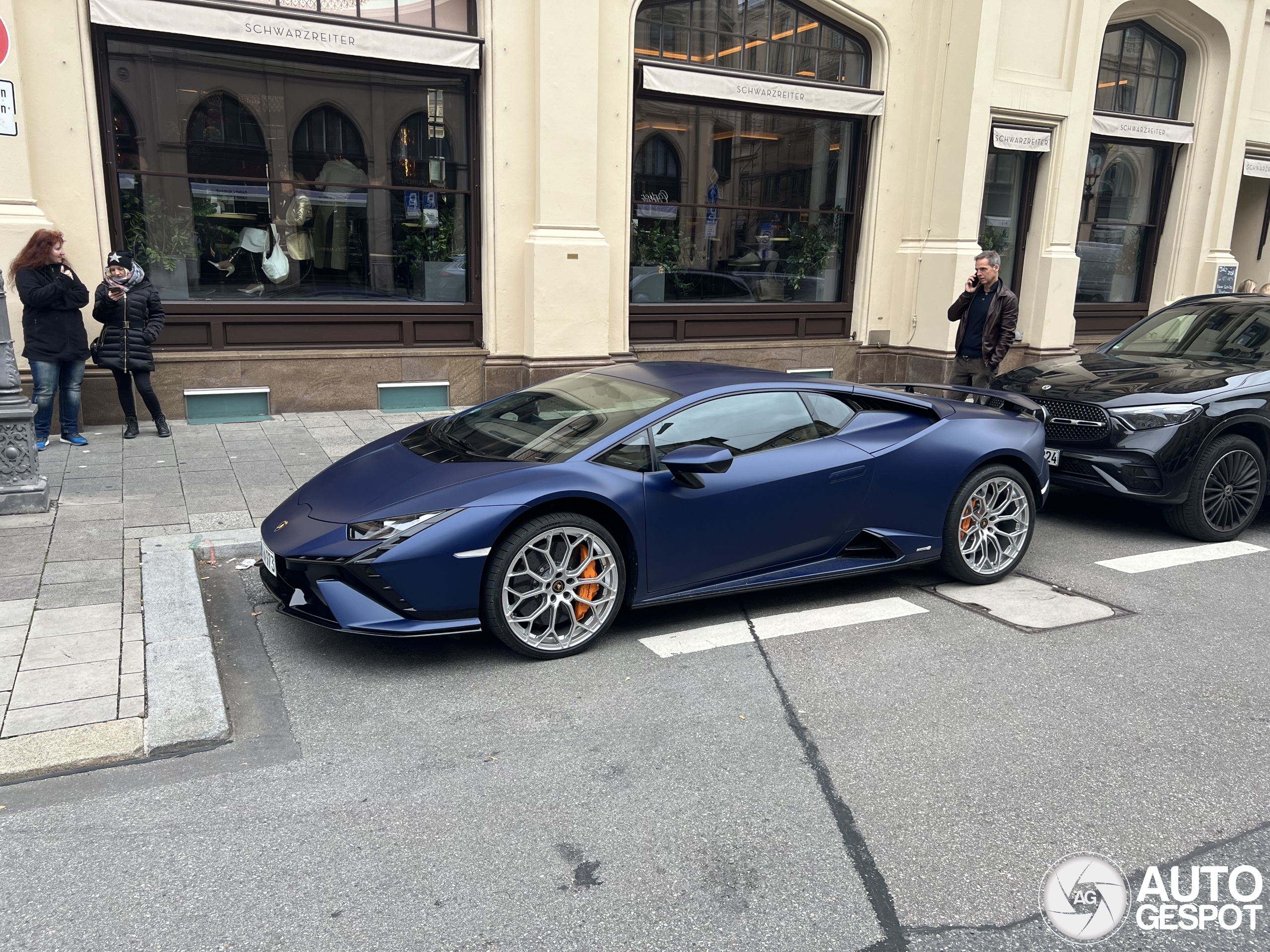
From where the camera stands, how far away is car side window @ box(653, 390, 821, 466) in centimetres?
507

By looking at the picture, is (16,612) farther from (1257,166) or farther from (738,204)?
(1257,166)

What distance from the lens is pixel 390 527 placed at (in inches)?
175

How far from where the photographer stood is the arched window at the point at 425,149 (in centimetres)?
1089

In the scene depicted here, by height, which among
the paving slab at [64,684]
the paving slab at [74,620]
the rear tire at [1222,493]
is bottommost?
the paving slab at [74,620]

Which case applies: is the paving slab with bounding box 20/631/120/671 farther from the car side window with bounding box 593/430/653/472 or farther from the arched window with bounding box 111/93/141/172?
the arched window with bounding box 111/93/141/172

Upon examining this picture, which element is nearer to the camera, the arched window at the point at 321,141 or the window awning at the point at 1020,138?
the arched window at the point at 321,141

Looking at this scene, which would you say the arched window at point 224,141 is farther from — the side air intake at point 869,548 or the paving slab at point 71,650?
the side air intake at point 869,548

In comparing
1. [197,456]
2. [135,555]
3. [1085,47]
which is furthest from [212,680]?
[1085,47]

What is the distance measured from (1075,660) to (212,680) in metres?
4.01

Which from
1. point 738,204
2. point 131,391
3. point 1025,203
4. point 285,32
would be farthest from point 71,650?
point 1025,203

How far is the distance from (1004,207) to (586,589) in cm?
1198

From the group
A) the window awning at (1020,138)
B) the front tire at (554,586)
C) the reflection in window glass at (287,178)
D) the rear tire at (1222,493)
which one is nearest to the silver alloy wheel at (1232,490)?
the rear tire at (1222,493)

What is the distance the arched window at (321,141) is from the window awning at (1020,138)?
8212 mm

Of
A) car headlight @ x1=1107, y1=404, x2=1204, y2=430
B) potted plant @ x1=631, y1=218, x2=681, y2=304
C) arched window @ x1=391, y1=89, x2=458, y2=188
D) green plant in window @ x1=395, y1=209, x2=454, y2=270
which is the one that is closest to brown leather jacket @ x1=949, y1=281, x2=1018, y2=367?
car headlight @ x1=1107, y1=404, x2=1204, y2=430
